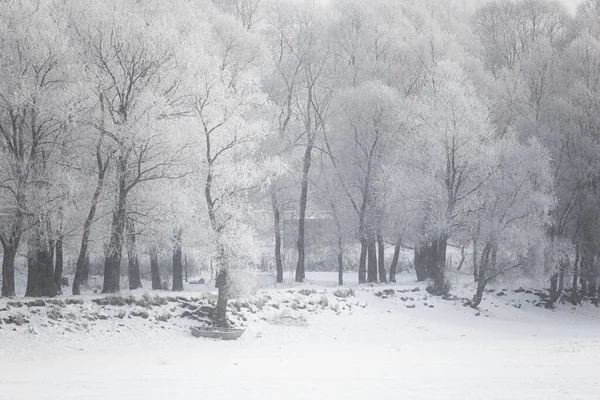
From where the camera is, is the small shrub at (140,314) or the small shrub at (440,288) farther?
the small shrub at (440,288)

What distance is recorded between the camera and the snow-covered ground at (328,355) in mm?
11266

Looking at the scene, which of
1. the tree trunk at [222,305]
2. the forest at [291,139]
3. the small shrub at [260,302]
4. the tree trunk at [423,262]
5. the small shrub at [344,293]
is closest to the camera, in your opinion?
the forest at [291,139]

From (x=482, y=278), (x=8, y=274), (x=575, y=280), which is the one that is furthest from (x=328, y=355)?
(x=575, y=280)

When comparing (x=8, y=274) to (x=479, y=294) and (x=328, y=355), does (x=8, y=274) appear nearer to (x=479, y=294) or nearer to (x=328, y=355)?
(x=328, y=355)

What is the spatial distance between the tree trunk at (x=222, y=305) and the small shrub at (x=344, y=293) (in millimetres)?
7268

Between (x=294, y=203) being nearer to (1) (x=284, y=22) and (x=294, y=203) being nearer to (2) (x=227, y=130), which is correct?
(1) (x=284, y=22)

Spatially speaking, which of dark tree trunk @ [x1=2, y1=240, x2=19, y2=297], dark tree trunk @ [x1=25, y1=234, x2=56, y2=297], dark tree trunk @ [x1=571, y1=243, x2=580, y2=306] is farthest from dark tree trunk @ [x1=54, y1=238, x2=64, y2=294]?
dark tree trunk @ [x1=571, y1=243, x2=580, y2=306]

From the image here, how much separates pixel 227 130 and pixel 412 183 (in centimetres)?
1138

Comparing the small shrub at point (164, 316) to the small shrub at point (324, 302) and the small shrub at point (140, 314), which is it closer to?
the small shrub at point (140, 314)

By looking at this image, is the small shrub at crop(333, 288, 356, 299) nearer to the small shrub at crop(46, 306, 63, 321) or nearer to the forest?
the forest

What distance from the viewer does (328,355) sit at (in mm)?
17422

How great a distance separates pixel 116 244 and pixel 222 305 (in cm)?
469

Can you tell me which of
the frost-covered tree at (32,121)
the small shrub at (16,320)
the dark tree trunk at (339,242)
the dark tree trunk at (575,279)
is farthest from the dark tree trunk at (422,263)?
the small shrub at (16,320)

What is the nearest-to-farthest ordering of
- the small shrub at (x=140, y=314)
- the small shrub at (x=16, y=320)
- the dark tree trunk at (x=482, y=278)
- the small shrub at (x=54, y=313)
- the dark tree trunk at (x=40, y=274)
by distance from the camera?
1. the small shrub at (x=16, y=320)
2. the small shrub at (x=54, y=313)
3. the small shrub at (x=140, y=314)
4. the dark tree trunk at (x=40, y=274)
5. the dark tree trunk at (x=482, y=278)
